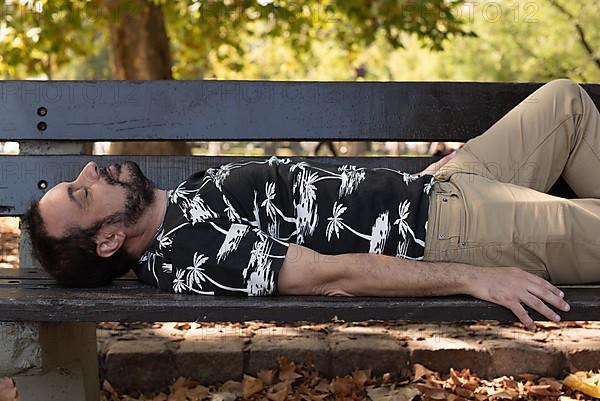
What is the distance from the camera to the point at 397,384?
12.5ft

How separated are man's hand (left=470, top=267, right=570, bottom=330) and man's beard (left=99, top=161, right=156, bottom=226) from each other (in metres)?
1.17

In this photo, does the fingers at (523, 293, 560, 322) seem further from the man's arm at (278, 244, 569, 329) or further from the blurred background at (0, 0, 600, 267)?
the blurred background at (0, 0, 600, 267)

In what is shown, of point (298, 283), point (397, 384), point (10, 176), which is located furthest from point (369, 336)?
point (10, 176)

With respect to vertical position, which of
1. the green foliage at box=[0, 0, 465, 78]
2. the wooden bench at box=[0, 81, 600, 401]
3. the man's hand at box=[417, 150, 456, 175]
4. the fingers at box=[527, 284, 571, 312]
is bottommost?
the fingers at box=[527, 284, 571, 312]

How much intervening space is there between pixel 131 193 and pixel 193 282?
442 mm

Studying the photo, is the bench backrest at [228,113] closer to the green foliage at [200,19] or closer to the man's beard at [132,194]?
the man's beard at [132,194]

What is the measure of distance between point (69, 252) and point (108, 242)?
14 cm

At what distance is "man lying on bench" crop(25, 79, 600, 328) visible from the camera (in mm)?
2820

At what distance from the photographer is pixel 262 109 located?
12.7ft

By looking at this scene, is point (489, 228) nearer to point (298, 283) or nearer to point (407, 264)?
point (407, 264)

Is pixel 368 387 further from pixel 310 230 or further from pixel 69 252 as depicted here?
pixel 69 252

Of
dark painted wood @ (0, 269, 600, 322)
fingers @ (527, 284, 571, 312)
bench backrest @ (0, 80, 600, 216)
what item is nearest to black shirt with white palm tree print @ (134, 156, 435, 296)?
dark painted wood @ (0, 269, 600, 322)

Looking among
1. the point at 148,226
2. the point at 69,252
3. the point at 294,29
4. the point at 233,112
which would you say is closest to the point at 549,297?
the point at 148,226

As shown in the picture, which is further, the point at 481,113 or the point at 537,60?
the point at 537,60
